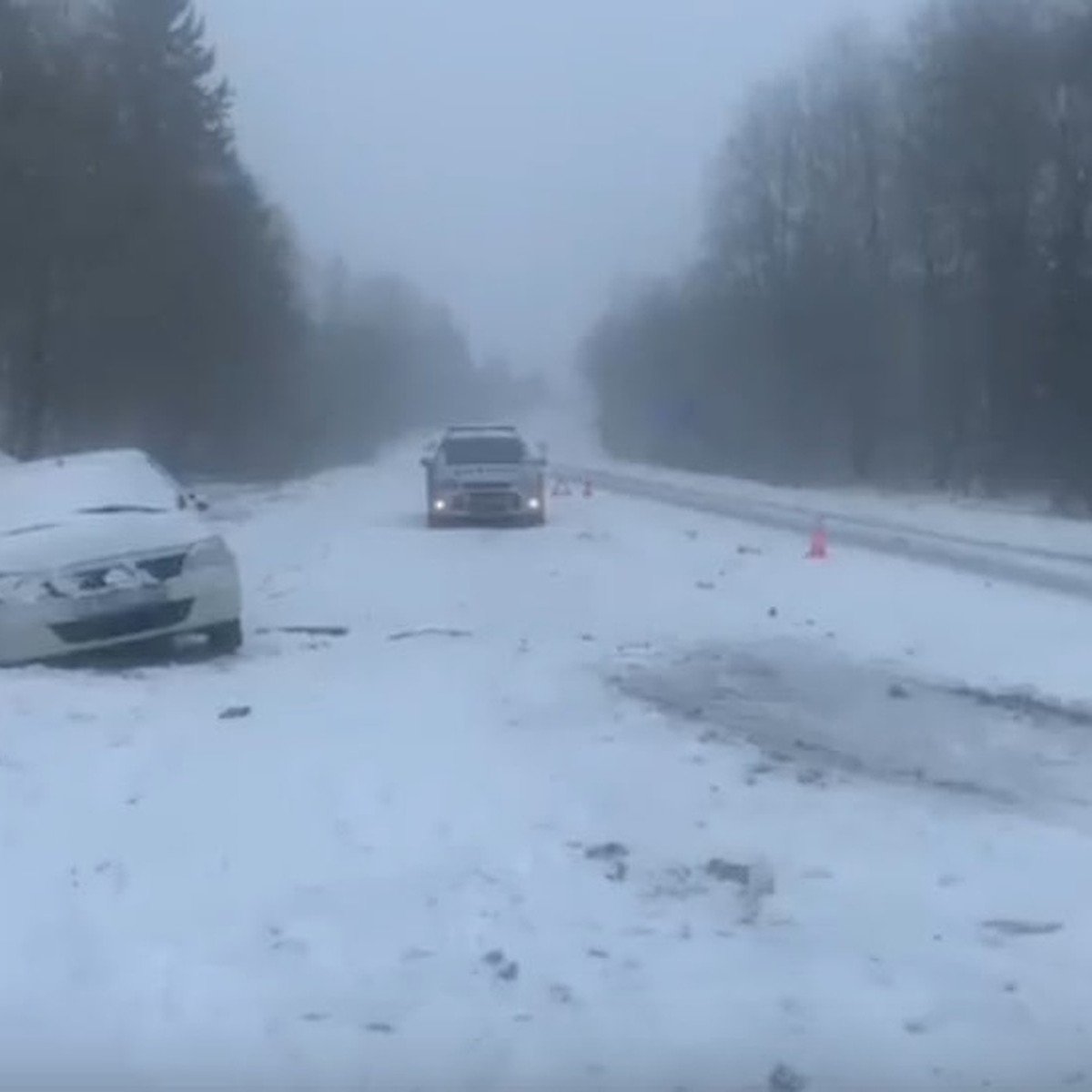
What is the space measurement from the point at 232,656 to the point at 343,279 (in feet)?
541

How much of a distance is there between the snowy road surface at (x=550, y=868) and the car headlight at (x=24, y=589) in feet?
2.40

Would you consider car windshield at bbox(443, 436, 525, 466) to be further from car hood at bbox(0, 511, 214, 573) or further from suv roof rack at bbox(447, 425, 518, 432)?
car hood at bbox(0, 511, 214, 573)

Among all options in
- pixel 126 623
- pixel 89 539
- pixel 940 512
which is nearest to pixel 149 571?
pixel 126 623

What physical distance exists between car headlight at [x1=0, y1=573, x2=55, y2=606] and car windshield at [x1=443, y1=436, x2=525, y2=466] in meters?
22.9

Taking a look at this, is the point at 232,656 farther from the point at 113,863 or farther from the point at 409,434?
the point at 409,434

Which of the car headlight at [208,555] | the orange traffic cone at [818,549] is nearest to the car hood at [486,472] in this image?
the orange traffic cone at [818,549]

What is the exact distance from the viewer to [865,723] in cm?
Answer: 1427

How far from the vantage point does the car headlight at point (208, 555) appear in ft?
59.5

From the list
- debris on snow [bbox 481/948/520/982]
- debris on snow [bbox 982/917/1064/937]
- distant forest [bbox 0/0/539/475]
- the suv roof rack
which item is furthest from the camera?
distant forest [bbox 0/0/539/475]

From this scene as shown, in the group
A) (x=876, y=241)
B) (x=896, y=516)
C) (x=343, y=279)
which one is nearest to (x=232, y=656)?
(x=896, y=516)

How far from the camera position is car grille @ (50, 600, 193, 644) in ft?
57.4

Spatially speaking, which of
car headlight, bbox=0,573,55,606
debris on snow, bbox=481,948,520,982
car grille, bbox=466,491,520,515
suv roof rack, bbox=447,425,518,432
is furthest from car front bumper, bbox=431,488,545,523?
debris on snow, bbox=481,948,520,982

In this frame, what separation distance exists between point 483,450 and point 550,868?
31.5m

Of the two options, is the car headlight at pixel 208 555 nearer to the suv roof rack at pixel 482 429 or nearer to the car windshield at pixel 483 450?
the car windshield at pixel 483 450
